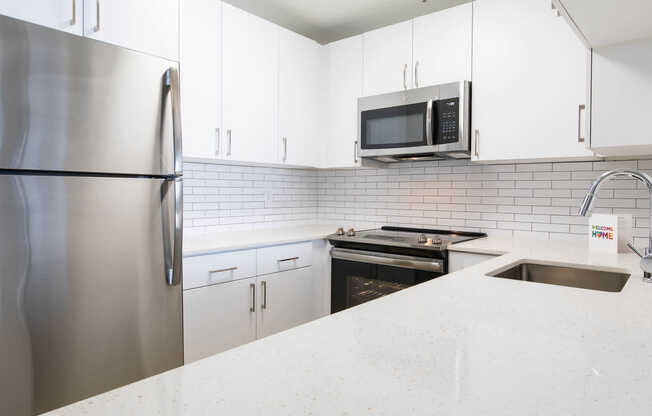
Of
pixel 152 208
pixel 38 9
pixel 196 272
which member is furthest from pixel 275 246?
pixel 38 9

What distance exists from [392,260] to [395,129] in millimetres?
888

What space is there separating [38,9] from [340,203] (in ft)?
8.03

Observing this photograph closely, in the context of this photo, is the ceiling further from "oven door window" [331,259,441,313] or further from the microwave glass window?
"oven door window" [331,259,441,313]

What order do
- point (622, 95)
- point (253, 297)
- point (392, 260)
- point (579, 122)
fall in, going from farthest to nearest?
point (392, 260) < point (253, 297) < point (579, 122) < point (622, 95)

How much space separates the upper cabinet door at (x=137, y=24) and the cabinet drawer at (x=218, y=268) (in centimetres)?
105

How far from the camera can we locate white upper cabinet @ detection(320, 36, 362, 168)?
302cm

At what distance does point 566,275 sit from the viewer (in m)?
1.74

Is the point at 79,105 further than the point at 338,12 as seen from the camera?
No

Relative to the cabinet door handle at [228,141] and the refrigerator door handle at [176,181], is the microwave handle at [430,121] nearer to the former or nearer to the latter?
the cabinet door handle at [228,141]

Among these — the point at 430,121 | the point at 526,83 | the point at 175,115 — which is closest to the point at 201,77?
the point at 175,115

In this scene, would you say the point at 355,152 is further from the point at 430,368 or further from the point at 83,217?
the point at 430,368

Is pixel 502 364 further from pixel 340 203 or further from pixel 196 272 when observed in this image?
pixel 340 203

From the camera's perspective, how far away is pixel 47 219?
1460 mm

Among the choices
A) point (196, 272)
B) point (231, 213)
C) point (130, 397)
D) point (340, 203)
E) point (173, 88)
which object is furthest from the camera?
point (340, 203)
